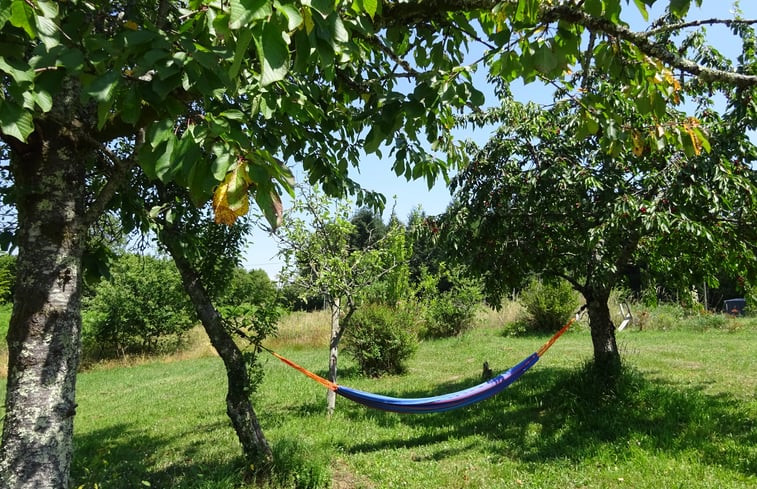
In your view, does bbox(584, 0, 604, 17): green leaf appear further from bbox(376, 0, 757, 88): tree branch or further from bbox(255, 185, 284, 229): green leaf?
bbox(255, 185, 284, 229): green leaf

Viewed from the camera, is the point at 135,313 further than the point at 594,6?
Yes

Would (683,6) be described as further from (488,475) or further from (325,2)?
(488,475)

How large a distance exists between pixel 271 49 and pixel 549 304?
12.8 m

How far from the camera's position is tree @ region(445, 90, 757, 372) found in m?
3.89

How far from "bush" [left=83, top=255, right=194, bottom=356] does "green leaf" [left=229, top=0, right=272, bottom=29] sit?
1332cm

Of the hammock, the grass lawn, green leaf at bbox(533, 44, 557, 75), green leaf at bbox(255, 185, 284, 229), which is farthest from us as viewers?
the hammock

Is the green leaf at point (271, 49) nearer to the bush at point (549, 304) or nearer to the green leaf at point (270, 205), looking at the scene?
the green leaf at point (270, 205)

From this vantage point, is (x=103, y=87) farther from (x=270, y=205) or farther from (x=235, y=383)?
(x=235, y=383)

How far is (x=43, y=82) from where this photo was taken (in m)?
1.23

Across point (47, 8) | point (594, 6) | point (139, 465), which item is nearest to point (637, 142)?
point (594, 6)

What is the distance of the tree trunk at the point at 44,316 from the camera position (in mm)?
1649

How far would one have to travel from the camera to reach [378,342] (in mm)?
8359

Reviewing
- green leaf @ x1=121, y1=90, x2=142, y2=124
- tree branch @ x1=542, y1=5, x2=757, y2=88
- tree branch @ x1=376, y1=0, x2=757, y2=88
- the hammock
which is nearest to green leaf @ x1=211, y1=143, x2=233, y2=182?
green leaf @ x1=121, y1=90, x2=142, y2=124

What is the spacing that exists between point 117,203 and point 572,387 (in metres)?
4.59
